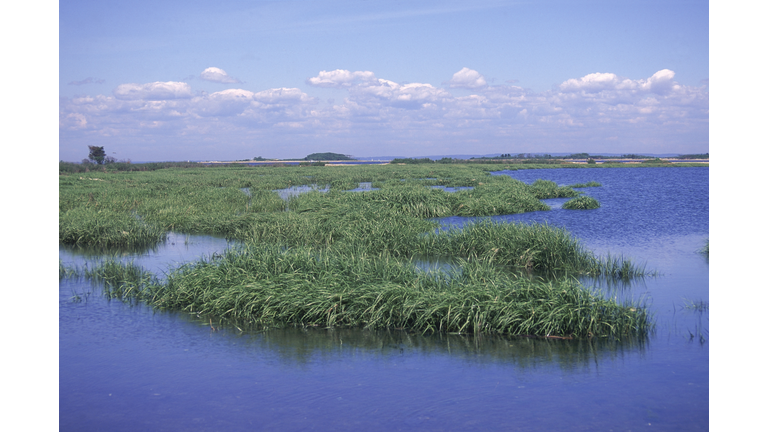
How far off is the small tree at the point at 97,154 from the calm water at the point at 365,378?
237 ft

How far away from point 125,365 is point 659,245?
55.2ft

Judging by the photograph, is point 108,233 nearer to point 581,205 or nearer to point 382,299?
point 382,299

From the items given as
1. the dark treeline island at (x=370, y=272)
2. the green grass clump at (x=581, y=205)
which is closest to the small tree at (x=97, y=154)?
the dark treeline island at (x=370, y=272)

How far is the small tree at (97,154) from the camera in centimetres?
7369

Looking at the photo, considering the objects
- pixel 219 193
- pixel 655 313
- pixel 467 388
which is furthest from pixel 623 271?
pixel 219 193

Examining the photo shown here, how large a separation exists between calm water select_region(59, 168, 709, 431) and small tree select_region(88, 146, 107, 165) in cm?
7225

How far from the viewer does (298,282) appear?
406 inches

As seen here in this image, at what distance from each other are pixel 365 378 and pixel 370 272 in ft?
10.7

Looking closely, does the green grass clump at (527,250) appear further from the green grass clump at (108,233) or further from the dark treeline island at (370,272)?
the green grass clump at (108,233)

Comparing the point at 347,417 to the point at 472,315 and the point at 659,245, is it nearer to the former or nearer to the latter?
the point at 472,315

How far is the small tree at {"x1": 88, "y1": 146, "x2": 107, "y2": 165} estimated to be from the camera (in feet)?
242

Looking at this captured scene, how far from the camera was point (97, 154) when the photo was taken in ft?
248

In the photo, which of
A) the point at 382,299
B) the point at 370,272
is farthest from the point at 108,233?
the point at 382,299
